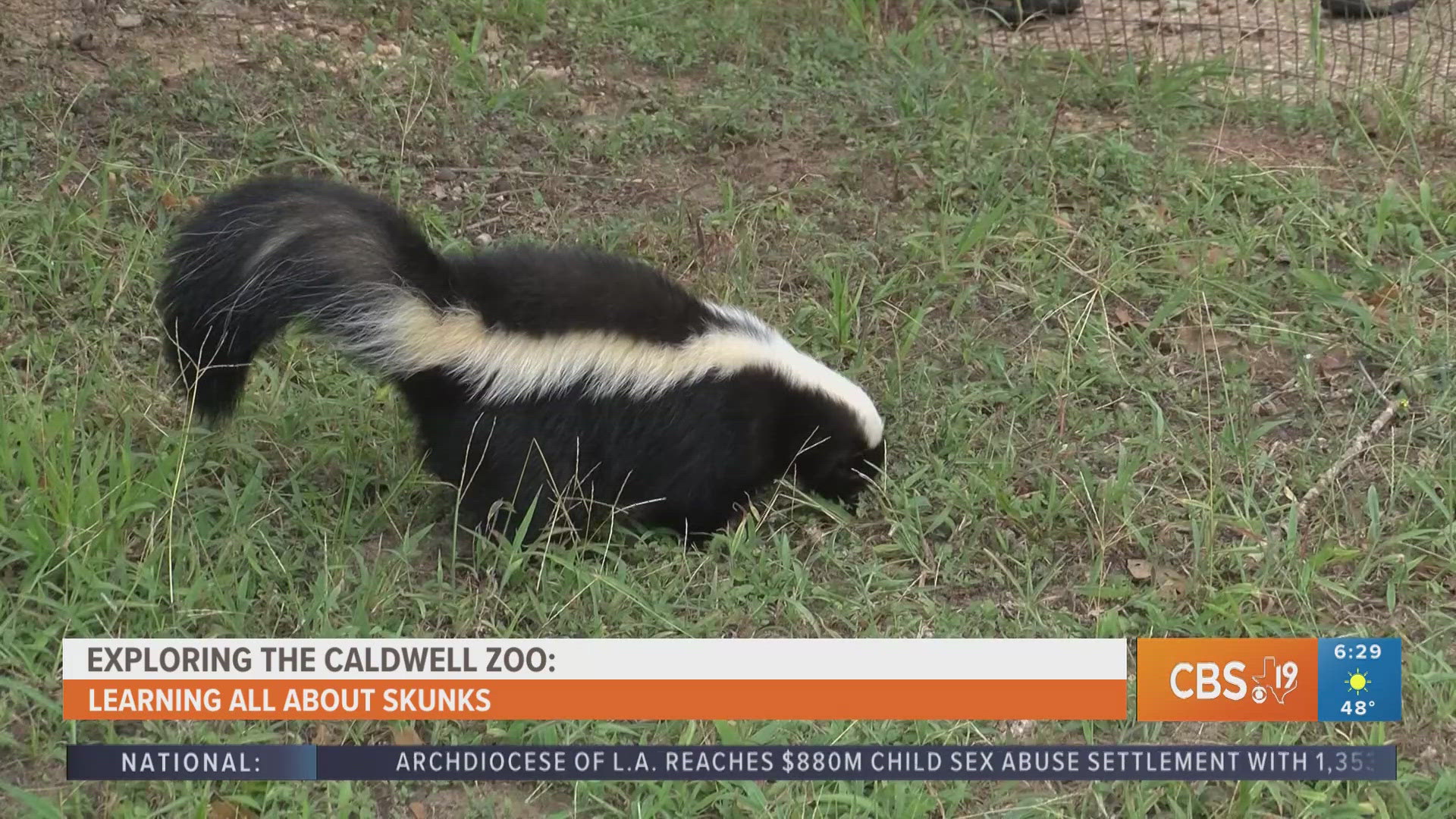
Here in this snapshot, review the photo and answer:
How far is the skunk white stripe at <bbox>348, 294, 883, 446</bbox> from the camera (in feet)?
13.2

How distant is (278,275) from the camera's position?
395cm

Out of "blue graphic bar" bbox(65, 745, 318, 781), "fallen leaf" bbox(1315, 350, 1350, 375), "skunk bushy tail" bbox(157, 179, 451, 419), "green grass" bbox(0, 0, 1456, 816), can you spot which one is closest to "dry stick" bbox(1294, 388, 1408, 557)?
"green grass" bbox(0, 0, 1456, 816)

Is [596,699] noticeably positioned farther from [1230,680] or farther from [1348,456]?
[1348,456]

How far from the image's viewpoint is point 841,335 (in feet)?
18.0

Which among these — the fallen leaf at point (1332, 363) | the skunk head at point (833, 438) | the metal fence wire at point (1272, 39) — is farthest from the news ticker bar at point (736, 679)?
the metal fence wire at point (1272, 39)

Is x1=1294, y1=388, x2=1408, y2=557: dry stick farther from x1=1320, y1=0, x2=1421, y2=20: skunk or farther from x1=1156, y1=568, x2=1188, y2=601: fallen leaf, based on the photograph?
x1=1320, y1=0, x2=1421, y2=20: skunk

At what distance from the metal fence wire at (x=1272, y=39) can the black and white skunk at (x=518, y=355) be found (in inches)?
144

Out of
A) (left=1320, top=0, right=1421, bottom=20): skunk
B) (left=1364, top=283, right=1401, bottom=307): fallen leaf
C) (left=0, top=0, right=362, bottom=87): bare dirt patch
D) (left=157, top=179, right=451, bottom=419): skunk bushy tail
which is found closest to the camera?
(left=157, top=179, right=451, bottom=419): skunk bushy tail

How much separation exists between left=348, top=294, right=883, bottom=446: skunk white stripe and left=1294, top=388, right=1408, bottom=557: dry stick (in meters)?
1.85

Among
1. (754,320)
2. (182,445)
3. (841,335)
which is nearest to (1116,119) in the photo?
(841,335)

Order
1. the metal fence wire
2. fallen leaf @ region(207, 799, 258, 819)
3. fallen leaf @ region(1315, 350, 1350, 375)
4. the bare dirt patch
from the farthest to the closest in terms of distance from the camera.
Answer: the metal fence wire
the bare dirt patch
fallen leaf @ region(1315, 350, 1350, 375)
fallen leaf @ region(207, 799, 258, 819)

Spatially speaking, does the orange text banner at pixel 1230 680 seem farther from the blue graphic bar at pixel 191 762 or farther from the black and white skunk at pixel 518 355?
the blue graphic bar at pixel 191 762

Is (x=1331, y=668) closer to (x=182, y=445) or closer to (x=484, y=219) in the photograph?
(x=182, y=445)

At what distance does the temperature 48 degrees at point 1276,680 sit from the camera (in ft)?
12.6
